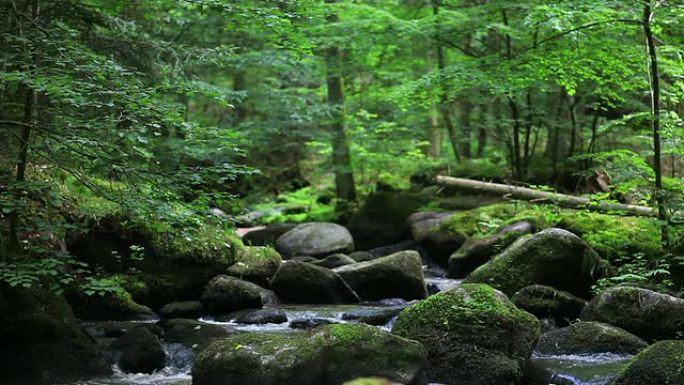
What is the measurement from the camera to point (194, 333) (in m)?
7.95

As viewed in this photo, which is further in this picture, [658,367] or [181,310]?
[181,310]

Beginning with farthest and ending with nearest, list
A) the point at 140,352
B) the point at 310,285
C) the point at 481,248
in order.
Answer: the point at 481,248 → the point at 310,285 → the point at 140,352

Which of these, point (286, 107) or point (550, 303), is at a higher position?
point (286, 107)

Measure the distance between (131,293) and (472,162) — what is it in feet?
34.9

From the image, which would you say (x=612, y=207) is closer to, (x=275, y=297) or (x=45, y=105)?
(x=275, y=297)

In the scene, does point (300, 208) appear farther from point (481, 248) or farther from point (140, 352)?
point (140, 352)

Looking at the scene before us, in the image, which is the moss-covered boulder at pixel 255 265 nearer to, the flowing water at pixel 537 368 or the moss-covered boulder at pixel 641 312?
the flowing water at pixel 537 368

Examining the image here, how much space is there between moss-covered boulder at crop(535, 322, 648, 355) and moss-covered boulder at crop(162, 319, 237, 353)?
388cm

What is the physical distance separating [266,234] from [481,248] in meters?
5.83

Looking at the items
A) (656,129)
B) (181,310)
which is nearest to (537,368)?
(656,129)

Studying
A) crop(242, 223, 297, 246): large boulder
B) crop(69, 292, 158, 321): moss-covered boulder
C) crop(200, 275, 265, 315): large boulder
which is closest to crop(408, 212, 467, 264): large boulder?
crop(242, 223, 297, 246): large boulder

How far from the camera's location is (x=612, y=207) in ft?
35.2

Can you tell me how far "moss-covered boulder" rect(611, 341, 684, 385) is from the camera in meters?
5.45

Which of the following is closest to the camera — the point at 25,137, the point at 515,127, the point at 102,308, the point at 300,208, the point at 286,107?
the point at 25,137
